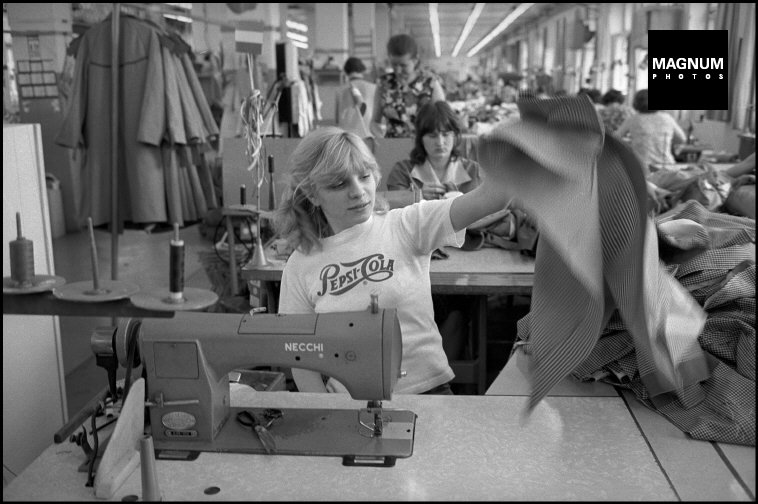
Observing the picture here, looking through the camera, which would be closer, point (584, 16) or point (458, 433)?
point (458, 433)

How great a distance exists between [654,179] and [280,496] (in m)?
2.75

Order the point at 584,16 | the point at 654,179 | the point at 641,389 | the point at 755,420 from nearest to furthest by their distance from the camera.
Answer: the point at 755,420, the point at 641,389, the point at 654,179, the point at 584,16

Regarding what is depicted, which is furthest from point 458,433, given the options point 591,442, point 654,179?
point 654,179

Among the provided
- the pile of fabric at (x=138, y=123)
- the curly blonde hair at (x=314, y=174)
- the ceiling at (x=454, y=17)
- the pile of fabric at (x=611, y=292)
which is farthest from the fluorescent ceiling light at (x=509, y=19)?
the pile of fabric at (x=611, y=292)

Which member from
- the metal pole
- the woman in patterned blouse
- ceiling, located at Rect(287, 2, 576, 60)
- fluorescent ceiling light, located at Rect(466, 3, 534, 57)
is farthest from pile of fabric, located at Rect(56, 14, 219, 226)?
fluorescent ceiling light, located at Rect(466, 3, 534, 57)

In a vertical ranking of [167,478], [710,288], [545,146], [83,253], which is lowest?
[83,253]

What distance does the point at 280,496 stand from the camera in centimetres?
105

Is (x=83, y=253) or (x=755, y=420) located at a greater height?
(x=755, y=420)

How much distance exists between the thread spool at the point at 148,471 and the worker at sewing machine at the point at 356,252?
678 mm

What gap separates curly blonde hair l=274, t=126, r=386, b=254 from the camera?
67.0 inches

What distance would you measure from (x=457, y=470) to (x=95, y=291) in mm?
579

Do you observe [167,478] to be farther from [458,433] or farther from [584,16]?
[584,16]
